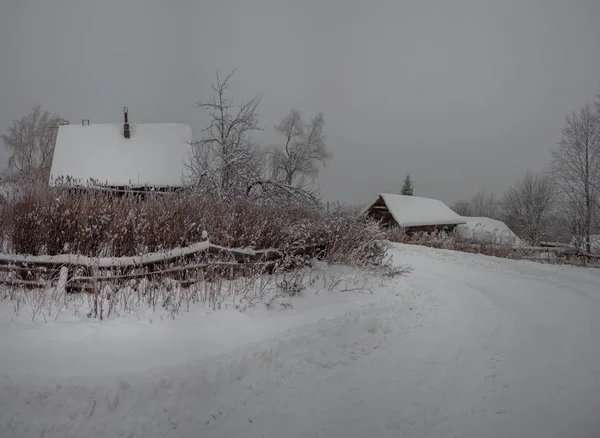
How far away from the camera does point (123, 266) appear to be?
5438mm

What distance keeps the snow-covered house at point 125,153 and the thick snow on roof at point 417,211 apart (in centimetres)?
1708

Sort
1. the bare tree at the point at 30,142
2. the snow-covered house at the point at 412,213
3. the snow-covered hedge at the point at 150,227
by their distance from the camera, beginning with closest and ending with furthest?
1. the snow-covered hedge at the point at 150,227
2. the snow-covered house at the point at 412,213
3. the bare tree at the point at 30,142

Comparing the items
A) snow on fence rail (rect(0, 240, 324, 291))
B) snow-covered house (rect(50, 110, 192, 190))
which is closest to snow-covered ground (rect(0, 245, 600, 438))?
snow on fence rail (rect(0, 240, 324, 291))

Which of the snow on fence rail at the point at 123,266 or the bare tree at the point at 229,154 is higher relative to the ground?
the bare tree at the point at 229,154

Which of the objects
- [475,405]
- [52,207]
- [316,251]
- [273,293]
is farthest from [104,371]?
[316,251]

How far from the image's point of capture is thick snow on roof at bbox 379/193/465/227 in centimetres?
2738

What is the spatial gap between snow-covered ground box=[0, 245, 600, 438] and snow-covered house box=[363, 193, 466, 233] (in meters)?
22.3

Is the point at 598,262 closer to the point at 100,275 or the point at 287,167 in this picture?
the point at 100,275

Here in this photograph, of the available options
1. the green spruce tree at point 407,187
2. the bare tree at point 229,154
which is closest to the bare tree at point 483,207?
the green spruce tree at point 407,187

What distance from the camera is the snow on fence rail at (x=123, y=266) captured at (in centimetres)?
496

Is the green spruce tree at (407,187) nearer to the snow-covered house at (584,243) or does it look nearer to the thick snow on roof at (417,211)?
the thick snow on roof at (417,211)

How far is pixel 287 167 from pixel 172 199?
87.9 feet

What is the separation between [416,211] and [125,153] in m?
22.9

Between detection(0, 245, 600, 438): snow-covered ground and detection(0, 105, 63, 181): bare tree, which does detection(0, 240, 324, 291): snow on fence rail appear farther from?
detection(0, 105, 63, 181): bare tree
